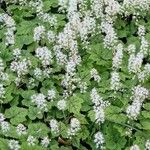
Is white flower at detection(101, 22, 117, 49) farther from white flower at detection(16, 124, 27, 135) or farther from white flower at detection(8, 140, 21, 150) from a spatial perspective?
white flower at detection(8, 140, 21, 150)

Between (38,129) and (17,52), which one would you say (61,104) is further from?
(17,52)

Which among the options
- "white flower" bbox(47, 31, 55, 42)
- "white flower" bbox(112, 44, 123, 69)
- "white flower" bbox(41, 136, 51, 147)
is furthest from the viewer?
"white flower" bbox(47, 31, 55, 42)

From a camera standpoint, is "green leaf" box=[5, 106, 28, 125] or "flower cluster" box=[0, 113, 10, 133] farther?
"green leaf" box=[5, 106, 28, 125]

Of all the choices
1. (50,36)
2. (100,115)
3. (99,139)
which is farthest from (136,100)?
(50,36)

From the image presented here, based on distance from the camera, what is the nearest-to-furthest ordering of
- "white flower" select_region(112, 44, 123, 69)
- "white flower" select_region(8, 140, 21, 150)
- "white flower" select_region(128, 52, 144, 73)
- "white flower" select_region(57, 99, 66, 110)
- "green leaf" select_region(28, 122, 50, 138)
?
"white flower" select_region(8, 140, 21, 150), "green leaf" select_region(28, 122, 50, 138), "white flower" select_region(57, 99, 66, 110), "white flower" select_region(128, 52, 144, 73), "white flower" select_region(112, 44, 123, 69)

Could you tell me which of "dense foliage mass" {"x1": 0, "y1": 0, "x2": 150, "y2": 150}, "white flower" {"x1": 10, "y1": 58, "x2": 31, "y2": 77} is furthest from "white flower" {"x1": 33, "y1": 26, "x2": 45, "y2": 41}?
"white flower" {"x1": 10, "y1": 58, "x2": 31, "y2": 77}

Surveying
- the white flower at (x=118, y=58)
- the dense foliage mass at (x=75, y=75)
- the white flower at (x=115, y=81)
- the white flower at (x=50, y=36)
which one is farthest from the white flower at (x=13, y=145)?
the white flower at (x=50, y=36)

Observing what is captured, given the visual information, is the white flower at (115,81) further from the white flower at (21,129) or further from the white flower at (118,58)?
the white flower at (21,129)
